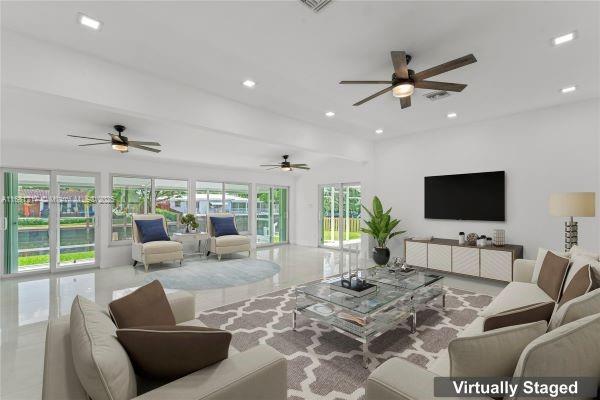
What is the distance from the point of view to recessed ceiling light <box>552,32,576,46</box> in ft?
8.17

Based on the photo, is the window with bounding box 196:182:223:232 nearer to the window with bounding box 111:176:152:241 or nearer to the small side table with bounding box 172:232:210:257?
the small side table with bounding box 172:232:210:257

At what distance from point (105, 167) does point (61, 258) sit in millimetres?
2054

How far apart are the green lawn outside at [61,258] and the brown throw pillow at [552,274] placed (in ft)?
25.1

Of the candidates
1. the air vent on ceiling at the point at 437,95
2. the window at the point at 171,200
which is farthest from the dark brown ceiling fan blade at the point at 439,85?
the window at the point at 171,200

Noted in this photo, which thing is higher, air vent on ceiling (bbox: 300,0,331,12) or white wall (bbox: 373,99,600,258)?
air vent on ceiling (bbox: 300,0,331,12)

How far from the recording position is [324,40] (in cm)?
257

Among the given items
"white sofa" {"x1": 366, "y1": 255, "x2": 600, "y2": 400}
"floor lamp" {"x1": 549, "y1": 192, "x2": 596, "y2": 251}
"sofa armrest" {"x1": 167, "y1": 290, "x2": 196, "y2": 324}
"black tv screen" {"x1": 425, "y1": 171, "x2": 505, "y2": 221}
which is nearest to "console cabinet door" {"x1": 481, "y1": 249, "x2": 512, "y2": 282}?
"black tv screen" {"x1": 425, "y1": 171, "x2": 505, "y2": 221}

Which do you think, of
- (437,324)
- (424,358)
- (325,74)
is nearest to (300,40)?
(325,74)

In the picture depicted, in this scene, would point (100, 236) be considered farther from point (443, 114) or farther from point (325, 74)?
point (443, 114)

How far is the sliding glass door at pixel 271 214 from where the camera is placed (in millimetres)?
8938

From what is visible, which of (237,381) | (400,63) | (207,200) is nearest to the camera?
(237,381)

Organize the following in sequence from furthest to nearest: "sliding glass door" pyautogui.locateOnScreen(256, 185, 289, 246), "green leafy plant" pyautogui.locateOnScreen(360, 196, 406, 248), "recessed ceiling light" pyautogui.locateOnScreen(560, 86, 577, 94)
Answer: "sliding glass door" pyautogui.locateOnScreen(256, 185, 289, 246)
"green leafy plant" pyautogui.locateOnScreen(360, 196, 406, 248)
"recessed ceiling light" pyautogui.locateOnScreen(560, 86, 577, 94)

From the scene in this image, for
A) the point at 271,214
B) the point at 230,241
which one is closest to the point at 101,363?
the point at 230,241

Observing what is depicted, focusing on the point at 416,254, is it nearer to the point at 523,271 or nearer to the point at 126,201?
the point at 523,271
